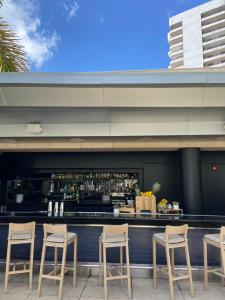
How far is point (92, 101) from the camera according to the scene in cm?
426

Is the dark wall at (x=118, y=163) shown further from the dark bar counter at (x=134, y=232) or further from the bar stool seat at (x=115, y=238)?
the bar stool seat at (x=115, y=238)

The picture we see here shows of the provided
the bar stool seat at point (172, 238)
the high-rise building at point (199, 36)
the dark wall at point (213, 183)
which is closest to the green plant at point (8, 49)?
the bar stool seat at point (172, 238)

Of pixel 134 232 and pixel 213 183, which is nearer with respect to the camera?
pixel 134 232

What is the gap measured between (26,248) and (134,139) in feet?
10.4

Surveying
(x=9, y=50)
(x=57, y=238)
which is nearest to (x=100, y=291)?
(x=57, y=238)

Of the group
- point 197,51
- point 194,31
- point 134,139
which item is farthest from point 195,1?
point 134,139

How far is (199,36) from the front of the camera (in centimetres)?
4647

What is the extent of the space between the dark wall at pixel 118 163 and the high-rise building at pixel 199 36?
44.4m

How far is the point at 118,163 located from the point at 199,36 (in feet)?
159

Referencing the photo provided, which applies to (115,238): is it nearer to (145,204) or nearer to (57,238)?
(57,238)

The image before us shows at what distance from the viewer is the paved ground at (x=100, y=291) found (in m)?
3.30

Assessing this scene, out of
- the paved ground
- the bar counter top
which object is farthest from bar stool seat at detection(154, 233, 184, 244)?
the paved ground

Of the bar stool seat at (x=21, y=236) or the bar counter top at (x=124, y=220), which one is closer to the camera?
the bar stool seat at (x=21, y=236)

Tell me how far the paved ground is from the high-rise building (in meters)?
47.7
